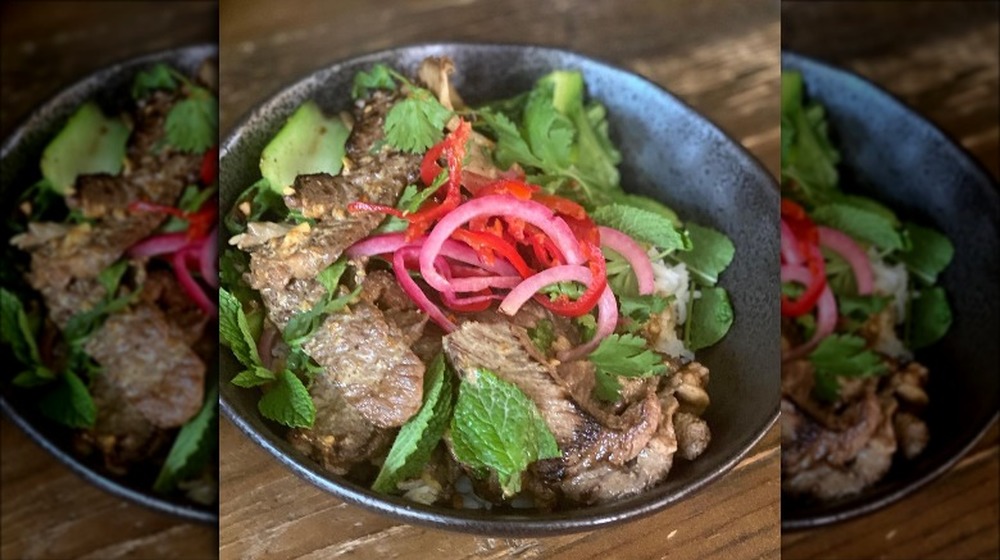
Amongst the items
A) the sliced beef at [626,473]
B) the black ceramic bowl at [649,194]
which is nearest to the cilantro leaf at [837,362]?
the black ceramic bowl at [649,194]

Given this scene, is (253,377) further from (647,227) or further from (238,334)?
(647,227)

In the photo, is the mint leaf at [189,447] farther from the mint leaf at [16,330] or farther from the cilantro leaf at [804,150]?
the cilantro leaf at [804,150]

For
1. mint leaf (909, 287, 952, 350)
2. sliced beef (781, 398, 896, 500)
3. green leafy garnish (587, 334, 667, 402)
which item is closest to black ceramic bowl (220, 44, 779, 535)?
green leafy garnish (587, 334, 667, 402)

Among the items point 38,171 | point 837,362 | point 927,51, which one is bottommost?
point 837,362

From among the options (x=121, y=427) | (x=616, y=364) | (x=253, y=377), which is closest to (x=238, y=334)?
(x=253, y=377)

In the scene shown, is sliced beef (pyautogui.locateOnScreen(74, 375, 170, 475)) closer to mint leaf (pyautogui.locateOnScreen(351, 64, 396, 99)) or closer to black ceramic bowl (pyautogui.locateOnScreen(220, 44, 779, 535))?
black ceramic bowl (pyautogui.locateOnScreen(220, 44, 779, 535))

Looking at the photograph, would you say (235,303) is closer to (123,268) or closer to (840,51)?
(123,268)
